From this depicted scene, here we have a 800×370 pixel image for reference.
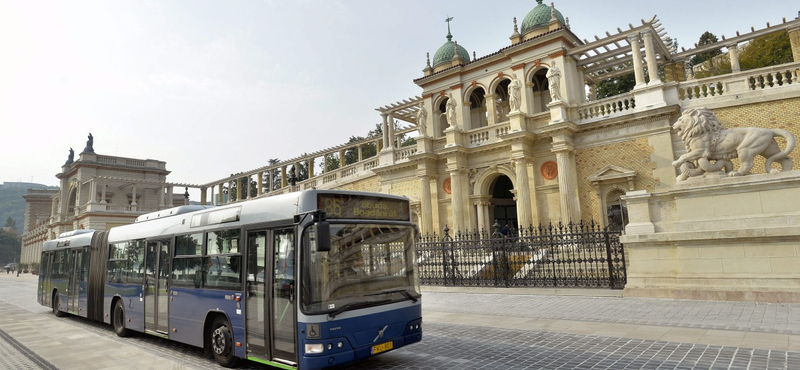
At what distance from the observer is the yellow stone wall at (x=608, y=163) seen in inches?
747

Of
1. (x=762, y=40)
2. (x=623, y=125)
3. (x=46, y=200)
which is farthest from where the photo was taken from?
(x=46, y=200)

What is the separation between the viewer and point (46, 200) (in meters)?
78.6

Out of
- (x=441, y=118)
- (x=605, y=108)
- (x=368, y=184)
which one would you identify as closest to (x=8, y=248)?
(x=368, y=184)

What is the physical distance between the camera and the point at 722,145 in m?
10.9

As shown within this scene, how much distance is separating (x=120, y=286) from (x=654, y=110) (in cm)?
1973

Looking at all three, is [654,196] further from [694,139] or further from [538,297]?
[538,297]

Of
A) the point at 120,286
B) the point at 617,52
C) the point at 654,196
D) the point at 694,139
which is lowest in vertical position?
the point at 120,286

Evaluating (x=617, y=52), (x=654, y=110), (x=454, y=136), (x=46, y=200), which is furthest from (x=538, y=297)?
(x=46, y=200)

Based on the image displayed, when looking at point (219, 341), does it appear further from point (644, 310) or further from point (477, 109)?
point (477, 109)

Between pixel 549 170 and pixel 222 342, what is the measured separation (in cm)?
1853

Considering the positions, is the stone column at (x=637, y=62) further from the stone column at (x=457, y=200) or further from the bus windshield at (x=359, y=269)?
the bus windshield at (x=359, y=269)

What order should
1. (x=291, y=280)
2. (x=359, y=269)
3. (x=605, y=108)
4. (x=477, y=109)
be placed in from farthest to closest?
(x=477, y=109) → (x=605, y=108) → (x=359, y=269) → (x=291, y=280)

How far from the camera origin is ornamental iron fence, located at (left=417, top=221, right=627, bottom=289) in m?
12.9

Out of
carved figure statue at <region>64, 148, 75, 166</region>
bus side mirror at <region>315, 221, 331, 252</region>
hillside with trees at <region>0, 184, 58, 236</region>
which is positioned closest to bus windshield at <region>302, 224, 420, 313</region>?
bus side mirror at <region>315, 221, 331, 252</region>
